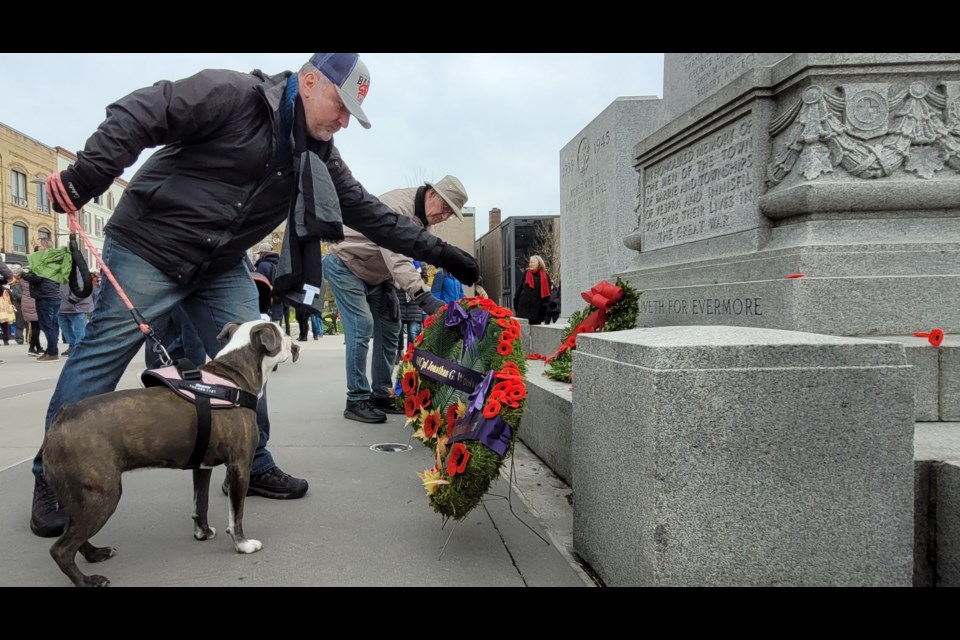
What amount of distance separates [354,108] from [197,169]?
0.84 metres

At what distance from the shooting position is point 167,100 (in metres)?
2.75

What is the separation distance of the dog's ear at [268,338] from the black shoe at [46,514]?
3.77 feet

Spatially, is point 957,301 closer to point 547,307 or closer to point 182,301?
point 182,301

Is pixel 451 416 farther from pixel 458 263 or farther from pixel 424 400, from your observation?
pixel 458 263

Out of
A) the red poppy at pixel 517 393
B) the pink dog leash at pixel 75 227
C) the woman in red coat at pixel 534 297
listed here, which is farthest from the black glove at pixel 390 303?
the woman in red coat at pixel 534 297

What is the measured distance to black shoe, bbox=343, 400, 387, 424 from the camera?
568 cm

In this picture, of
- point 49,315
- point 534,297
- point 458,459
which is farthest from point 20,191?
point 458,459

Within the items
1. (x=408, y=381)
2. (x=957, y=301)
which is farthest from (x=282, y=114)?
(x=957, y=301)

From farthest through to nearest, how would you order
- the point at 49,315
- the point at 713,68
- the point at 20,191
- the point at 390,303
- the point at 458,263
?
the point at 20,191
the point at 49,315
the point at 713,68
the point at 390,303
the point at 458,263

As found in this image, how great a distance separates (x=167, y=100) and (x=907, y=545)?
3.43 metres

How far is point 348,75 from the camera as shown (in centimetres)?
311

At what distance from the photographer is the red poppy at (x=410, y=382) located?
132 inches

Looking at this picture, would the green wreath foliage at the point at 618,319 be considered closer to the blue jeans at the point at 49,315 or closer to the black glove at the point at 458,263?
the black glove at the point at 458,263

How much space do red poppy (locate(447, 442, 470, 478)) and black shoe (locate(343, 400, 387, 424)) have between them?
3144 mm
